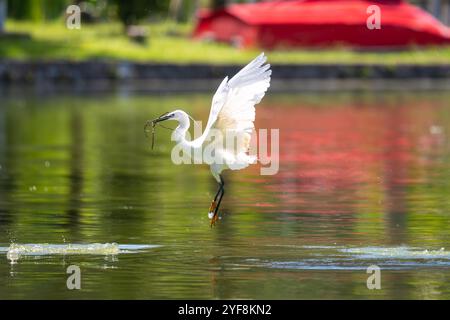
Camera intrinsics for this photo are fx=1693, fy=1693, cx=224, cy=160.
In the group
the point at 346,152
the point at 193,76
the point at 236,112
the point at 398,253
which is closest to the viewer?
the point at 398,253

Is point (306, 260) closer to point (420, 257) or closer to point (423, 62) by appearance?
point (420, 257)

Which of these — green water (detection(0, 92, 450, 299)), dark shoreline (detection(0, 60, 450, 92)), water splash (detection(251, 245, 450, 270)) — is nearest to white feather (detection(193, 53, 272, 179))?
green water (detection(0, 92, 450, 299))

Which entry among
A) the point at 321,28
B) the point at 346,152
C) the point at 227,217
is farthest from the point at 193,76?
the point at 227,217

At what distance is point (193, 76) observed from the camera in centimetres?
5959

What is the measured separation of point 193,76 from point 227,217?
41.0 meters

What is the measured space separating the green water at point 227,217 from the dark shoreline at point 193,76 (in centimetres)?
2110

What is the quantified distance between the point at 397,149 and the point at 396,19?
39209 mm

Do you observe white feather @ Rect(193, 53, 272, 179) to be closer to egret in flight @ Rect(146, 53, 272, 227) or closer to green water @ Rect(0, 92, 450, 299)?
egret in flight @ Rect(146, 53, 272, 227)

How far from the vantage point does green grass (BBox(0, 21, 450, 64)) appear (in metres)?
59.4

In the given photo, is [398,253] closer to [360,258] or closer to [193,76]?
[360,258]

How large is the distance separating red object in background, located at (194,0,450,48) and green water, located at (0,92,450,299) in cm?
3212

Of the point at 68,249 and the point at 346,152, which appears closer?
the point at 68,249

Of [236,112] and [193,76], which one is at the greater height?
[193,76]
